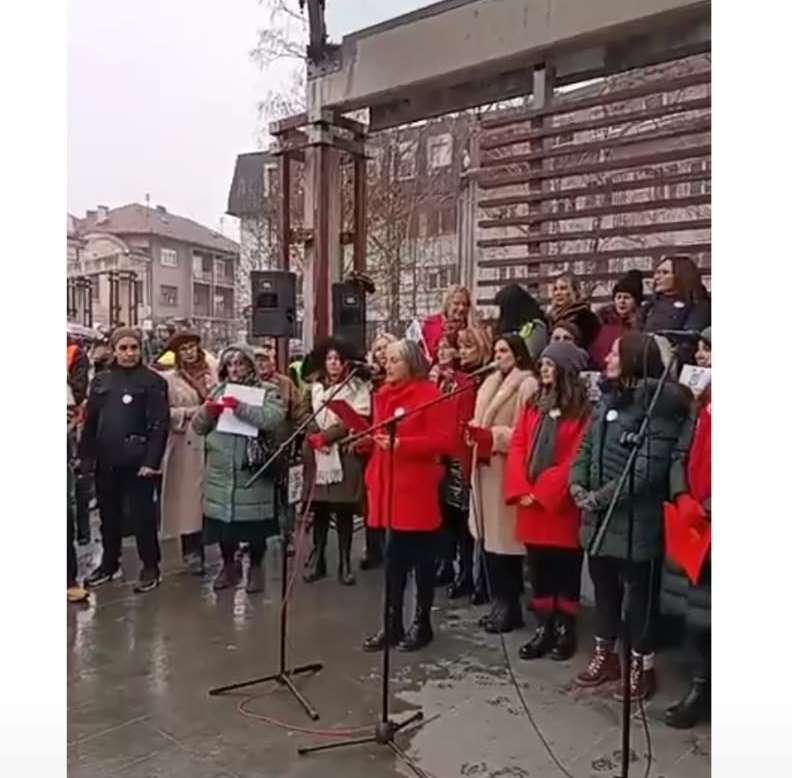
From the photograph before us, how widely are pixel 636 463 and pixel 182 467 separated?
2.38 metres

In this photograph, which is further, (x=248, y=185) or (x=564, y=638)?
(x=248, y=185)

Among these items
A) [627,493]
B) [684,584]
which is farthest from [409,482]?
[684,584]

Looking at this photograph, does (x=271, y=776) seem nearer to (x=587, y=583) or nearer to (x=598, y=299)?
(x=587, y=583)

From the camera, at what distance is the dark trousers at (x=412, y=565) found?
321 cm

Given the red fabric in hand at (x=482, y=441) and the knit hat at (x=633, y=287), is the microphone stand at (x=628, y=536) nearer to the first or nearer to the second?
the red fabric in hand at (x=482, y=441)

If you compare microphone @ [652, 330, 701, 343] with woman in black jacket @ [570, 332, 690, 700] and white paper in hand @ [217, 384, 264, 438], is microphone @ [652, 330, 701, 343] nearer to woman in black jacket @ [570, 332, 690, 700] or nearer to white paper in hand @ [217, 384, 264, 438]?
woman in black jacket @ [570, 332, 690, 700]

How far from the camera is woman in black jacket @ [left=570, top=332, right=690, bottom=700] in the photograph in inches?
103

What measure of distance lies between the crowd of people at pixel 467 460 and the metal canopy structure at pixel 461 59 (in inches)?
42.0

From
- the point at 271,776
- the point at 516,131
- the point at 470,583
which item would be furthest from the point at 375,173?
the point at 271,776

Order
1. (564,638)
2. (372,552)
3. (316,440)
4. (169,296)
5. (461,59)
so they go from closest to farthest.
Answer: (564,638), (316,440), (372,552), (461,59), (169,296)

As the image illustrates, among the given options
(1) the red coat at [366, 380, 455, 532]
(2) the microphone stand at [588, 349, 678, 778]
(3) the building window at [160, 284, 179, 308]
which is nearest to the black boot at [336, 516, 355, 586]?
(1) the red coat at [366, 380, 455, 532]

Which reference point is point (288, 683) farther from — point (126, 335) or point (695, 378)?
point (126, 335)

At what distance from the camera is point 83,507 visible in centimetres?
476

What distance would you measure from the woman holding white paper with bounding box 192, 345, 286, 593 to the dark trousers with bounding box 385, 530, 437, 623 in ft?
3.03
